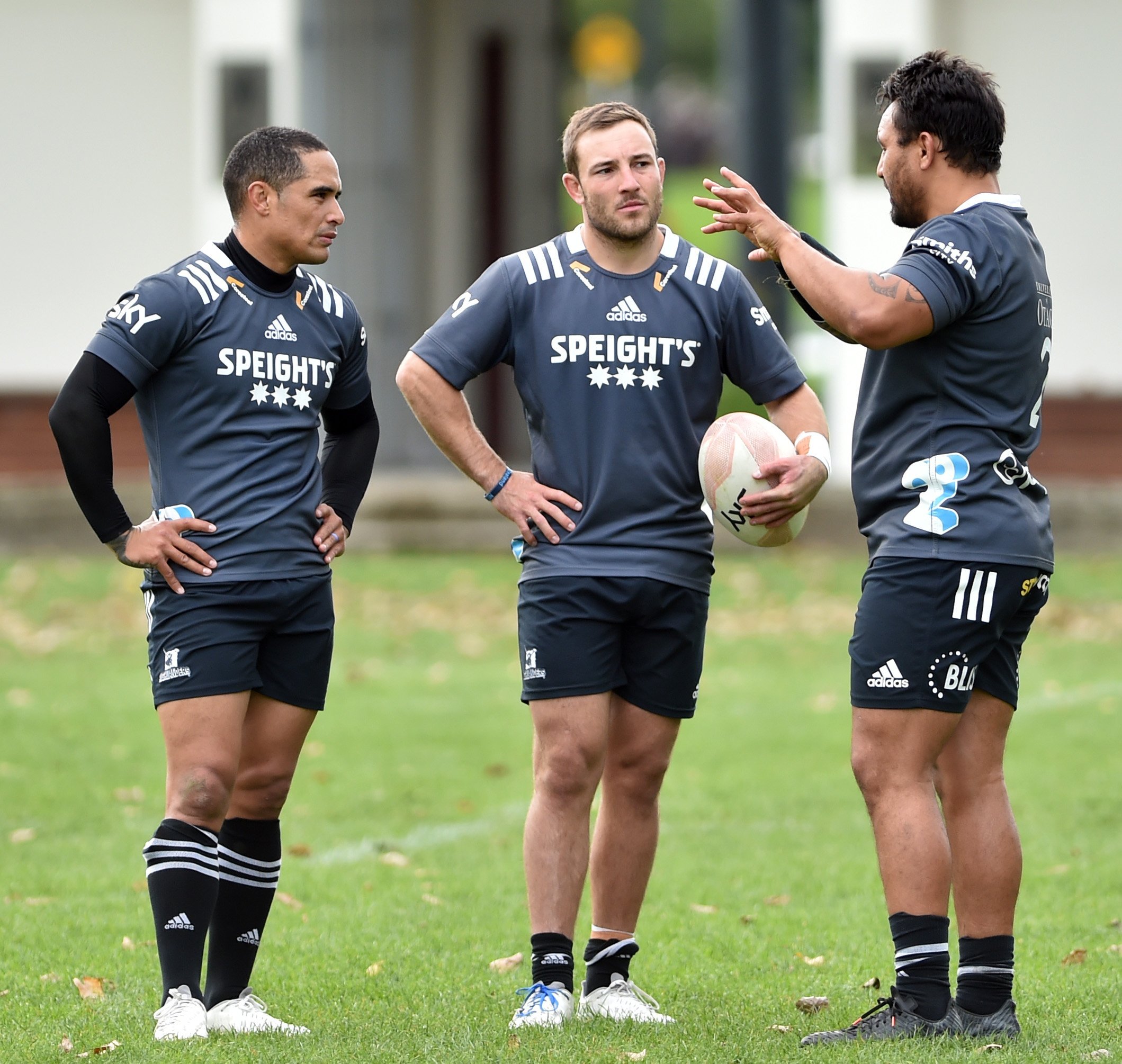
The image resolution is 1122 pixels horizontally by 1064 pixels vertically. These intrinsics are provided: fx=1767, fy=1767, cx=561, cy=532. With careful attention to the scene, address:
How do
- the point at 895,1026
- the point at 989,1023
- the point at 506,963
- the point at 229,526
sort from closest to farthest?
the point at 895,1026, the point at 989,1023, the point at 229,526, the point at 506,963

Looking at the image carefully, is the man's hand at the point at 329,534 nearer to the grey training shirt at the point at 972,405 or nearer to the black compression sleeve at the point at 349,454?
the black compression sleeve at the point at 349,454

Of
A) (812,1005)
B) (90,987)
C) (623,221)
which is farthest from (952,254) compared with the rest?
(90,987)

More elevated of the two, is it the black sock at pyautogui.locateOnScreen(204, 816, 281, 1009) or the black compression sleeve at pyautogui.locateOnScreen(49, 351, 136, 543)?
the black compression sleeve at pyautogui.locateOnScreen(49, 351, 136, 543)

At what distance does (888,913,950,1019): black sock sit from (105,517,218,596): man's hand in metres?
2.08

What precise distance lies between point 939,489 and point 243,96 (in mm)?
13547

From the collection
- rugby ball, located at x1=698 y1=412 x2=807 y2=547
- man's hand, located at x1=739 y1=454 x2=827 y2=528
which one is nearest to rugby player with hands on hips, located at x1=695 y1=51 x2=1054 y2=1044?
man's hand, located at x1=739 y1=454 x2=827 y2=528

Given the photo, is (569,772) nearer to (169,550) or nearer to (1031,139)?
(169,550)

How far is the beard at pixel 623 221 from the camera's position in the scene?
4902 millimetres

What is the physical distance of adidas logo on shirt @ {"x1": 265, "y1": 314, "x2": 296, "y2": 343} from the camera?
4.91m

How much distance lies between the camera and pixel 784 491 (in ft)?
15.8

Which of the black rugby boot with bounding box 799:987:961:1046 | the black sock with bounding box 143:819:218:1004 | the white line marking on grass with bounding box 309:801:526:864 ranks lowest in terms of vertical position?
the white line marking on grass with bounding box 309:801:526:864

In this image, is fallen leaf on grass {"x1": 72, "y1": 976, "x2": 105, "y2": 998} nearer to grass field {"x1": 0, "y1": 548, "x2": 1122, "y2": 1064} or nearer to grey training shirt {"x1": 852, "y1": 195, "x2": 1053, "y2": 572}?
grass field {"x1": 0, "y1": 548, "x2": 1122, "y2": 1064}

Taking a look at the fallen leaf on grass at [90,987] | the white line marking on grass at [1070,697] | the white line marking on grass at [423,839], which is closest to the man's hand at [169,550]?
the fallen leaf on grass at [90,987]

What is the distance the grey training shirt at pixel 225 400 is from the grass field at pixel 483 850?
4.40 ft
